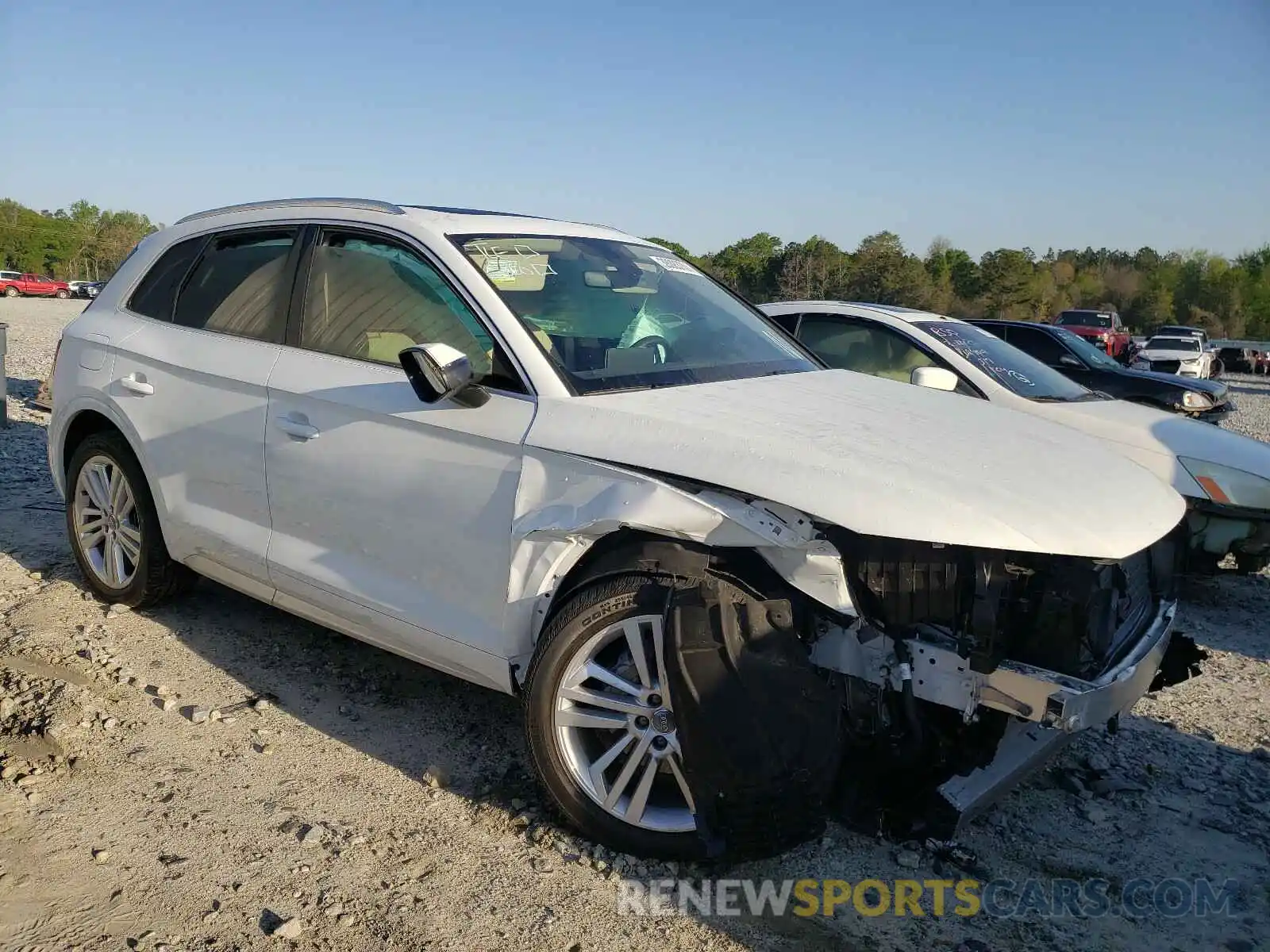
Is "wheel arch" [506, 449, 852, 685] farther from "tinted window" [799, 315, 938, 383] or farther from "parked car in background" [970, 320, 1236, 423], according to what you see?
"parked car in background" [970, 320, 1236, 423]

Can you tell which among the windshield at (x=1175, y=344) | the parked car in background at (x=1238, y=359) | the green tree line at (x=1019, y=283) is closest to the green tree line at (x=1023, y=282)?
the green tree line at (x=1019, y=283)

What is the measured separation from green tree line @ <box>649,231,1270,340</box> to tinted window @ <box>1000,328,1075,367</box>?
41.6 meters

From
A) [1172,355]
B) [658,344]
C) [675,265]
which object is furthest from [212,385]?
[1172,355]

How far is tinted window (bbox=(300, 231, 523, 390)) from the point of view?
3.41 meters

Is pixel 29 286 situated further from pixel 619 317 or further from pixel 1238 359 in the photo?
pixel 619 317

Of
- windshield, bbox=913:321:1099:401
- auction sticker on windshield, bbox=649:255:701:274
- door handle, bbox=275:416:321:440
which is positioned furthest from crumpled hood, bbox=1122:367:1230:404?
door handle, bbox=275:416:321:440

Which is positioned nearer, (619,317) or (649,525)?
(649,525)

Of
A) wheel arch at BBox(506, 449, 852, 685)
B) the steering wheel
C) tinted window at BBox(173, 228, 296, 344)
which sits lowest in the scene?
wheel arch at BBox(506, 449, 852, 685)

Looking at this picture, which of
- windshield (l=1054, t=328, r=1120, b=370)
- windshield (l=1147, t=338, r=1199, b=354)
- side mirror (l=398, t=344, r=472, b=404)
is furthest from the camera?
windshield (l=1147, t=338, r=1199, b=354)

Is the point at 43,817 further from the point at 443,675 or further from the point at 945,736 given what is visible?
the point at 945,736

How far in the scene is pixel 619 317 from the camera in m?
3.63

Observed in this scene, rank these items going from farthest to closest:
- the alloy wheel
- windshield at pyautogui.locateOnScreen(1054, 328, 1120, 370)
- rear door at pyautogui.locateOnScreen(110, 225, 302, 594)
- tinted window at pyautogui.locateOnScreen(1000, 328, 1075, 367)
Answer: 1. windshield at pyautogui.locateOnScreen(1054, 328, 1120, 370)
2. tinted window at pyautogui.locateOnScreen(1000, 328, 1075, 367)
3. the alloy wheel
4. rear door at pyautogui.locateOnScreen(110, 225, 302, 594)

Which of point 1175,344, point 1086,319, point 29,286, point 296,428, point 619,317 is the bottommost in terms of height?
point 1175,344

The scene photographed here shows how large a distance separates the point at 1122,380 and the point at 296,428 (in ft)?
26.0
